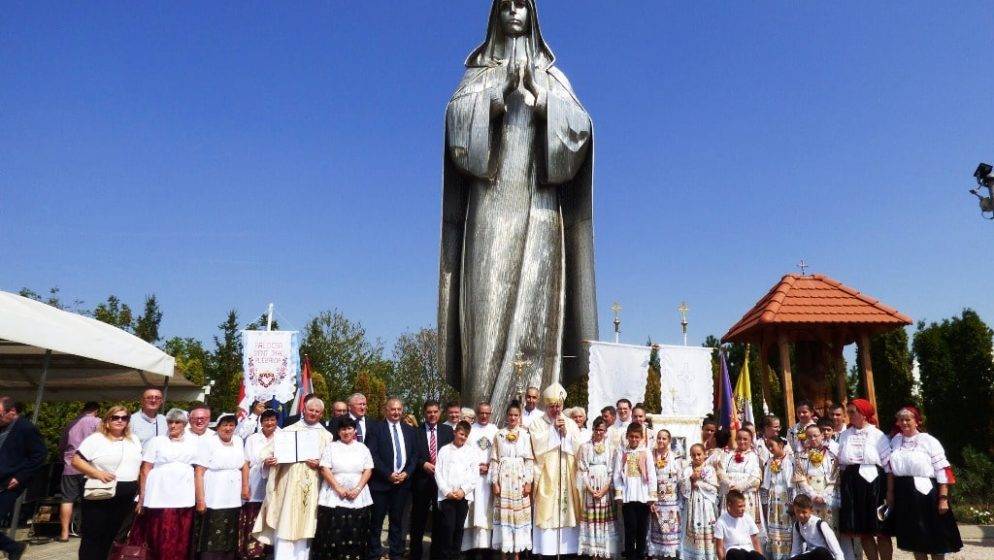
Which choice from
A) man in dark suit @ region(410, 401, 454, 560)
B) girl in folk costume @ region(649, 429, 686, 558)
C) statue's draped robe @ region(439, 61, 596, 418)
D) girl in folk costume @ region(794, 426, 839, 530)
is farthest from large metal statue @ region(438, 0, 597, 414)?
girl in folk costume @ region(794, 426, 839, 530)

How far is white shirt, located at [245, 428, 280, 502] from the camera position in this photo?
6422mm

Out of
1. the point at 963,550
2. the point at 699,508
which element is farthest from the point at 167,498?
the point at 963,550

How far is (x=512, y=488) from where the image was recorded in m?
6.41

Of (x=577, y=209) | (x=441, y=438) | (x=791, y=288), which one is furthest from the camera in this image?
(x=791, y=288)

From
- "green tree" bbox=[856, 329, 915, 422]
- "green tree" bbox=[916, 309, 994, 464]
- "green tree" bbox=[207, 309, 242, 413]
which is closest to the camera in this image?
"green tree" bbox=[916, 309, 994, 464]

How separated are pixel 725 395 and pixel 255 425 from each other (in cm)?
720

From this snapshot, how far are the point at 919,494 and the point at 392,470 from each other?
174 inches

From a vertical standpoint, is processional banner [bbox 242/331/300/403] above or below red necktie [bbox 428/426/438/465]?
above

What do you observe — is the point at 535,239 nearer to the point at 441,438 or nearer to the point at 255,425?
the point at 441,438

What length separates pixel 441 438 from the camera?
275 inches

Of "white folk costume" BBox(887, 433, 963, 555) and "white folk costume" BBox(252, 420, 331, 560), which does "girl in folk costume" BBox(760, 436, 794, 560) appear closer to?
"white folk costume" BBox(887, 433, 963, 555)

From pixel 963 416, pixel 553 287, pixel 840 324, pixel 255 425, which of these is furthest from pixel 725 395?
pixel 963 416

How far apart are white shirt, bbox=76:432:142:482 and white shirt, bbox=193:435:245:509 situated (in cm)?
53

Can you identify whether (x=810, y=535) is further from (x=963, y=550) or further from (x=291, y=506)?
(x=291, y=506)
